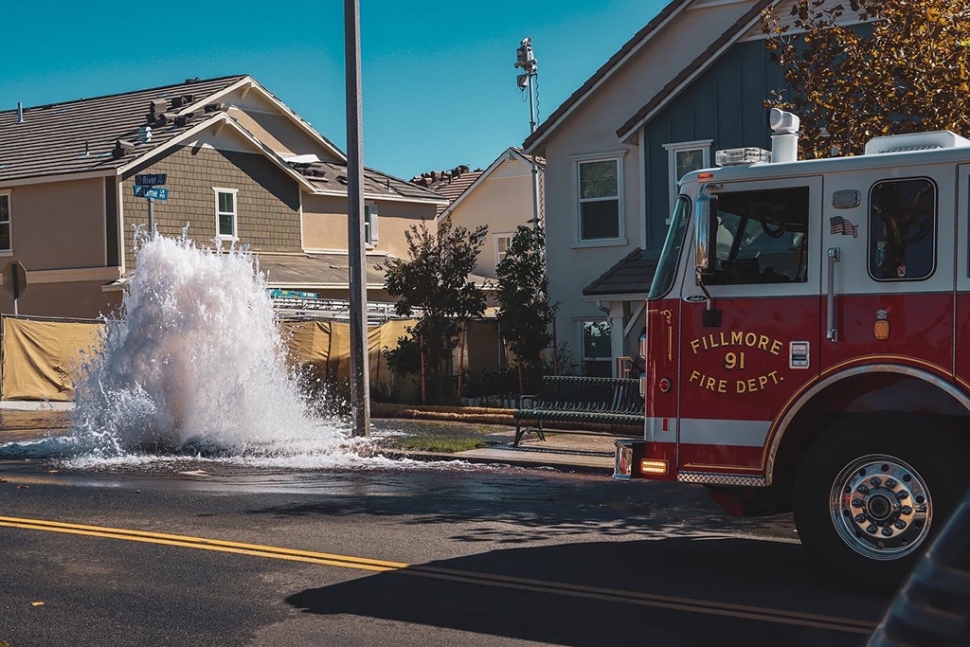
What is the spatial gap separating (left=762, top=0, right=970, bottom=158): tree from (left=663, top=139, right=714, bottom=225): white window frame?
7992mm

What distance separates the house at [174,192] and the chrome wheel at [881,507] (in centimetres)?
2486

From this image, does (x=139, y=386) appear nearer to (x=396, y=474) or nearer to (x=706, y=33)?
(x=396, y=474)

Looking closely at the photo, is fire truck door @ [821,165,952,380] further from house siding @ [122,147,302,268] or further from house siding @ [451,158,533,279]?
house siding @ [451,158,533,279]

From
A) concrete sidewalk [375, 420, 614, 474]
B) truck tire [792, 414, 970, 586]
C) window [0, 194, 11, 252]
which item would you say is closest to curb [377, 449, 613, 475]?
concrete sidewalk [375, 420, 614, 474]

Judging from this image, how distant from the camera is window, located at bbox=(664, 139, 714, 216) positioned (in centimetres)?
2228

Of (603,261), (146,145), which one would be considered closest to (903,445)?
(603,261)

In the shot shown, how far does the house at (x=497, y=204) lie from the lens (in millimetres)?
47969

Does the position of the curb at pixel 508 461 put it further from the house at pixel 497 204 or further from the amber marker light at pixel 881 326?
the house at pixel 497 204

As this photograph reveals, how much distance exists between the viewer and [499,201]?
48812 millimetres

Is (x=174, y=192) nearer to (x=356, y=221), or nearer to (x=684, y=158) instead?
(x=684, y=158)

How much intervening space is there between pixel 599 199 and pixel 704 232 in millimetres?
16065

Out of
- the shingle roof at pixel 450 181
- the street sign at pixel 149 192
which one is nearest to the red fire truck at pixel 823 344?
the street sign at pixel 149 192

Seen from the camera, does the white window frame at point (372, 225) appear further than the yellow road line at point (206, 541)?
Yes

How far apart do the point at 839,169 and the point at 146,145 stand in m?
29.3
